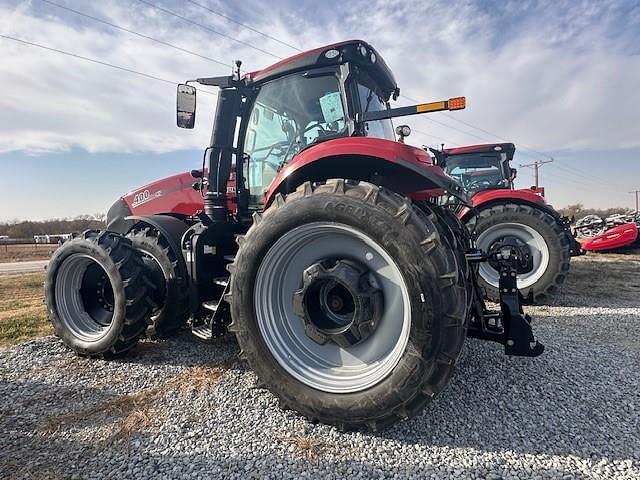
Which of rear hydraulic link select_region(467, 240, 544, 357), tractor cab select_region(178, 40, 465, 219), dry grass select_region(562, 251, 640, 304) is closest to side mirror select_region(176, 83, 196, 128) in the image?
tractor cab select_region(178, 40, 465, 219)

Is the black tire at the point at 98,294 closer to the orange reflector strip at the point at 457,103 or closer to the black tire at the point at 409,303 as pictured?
the black tire at the point at 409,303

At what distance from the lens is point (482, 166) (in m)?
7.93

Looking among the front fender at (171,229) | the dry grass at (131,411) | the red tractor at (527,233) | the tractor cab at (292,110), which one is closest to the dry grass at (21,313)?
the front fender at (171,229)

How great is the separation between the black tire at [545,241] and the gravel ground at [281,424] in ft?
7.53

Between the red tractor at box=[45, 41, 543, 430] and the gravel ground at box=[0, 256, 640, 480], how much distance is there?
223 millimetres

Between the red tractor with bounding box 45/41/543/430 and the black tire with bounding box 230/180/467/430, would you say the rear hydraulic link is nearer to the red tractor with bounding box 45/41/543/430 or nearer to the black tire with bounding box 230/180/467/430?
the red tractor with bounding box 45/41/543/430

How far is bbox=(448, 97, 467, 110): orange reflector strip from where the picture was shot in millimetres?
2688

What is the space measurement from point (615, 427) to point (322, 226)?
2.09 metres

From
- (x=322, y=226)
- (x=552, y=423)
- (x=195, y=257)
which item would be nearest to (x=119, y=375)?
(x=195, y=257)

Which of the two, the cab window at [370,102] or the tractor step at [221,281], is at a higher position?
the cab window at [370,102]

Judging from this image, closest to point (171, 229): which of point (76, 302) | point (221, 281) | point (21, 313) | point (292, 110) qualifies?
point (221, 281)

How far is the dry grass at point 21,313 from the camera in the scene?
4.34m

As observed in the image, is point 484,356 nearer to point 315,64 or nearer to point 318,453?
point 318,453

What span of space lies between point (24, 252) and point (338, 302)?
24995 mm
